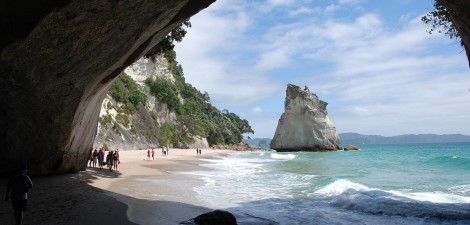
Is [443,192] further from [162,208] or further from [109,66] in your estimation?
[109,66]

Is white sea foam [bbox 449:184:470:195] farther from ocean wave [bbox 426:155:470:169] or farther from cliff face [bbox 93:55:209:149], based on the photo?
cliff face [bbox 93:55:209:149]

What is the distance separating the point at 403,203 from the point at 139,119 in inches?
1747

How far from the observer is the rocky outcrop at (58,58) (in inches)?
350

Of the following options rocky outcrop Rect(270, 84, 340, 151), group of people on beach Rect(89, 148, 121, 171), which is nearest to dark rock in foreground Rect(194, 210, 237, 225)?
group of people on beach Rect(89, 148, 121, 171)


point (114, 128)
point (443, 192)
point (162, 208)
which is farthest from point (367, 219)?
point (114, 128)

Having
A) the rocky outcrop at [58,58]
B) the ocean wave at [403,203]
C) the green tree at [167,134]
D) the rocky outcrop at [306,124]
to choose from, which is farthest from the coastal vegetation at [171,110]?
the rocky outcrop at [306,124]

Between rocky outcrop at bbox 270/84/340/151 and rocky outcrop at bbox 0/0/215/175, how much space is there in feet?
212

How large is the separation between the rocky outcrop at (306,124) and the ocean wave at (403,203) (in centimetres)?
6037

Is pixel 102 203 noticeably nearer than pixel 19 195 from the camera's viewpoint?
No

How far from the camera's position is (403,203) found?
501 inches

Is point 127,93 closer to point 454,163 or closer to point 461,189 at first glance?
point 454,163

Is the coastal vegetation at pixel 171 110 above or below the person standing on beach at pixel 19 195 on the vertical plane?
above

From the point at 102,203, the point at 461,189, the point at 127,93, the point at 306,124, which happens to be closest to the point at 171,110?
the point at 127,93

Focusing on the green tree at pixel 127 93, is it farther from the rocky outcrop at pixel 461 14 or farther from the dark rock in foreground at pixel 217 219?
the rocky outcrop at pixel 461 14
